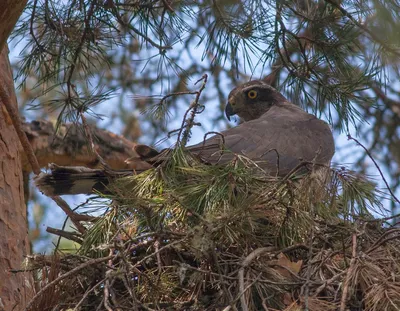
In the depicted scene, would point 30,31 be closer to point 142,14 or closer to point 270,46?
point 142,14

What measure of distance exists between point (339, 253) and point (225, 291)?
742mm

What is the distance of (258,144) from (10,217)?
2176 mm

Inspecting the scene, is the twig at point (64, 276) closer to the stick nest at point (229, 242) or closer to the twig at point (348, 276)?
the stick nest at point (229, 242)

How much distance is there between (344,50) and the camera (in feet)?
18.3

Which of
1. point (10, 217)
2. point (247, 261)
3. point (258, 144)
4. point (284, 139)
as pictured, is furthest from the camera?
point (284, 139)

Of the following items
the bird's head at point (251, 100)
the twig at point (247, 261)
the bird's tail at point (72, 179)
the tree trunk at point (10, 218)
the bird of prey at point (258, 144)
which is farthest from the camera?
the bird's head at point (251, 100)

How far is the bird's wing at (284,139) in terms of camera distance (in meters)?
5.93

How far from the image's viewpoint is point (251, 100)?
7.68 meters

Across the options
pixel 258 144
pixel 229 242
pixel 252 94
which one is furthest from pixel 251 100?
pixel 229 242

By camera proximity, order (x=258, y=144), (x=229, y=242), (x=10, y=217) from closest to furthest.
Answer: (x=229, y=242) < (x=10, y=217) < (x=258, y=144)

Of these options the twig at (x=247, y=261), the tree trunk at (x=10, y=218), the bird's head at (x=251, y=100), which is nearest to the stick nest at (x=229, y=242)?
the twig at (x=247, y=261)

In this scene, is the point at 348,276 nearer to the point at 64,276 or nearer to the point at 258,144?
the point at 64,276

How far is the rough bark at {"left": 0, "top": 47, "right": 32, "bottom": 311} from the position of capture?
463 cm

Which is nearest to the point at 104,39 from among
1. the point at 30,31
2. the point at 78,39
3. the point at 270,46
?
the point at 78,39
